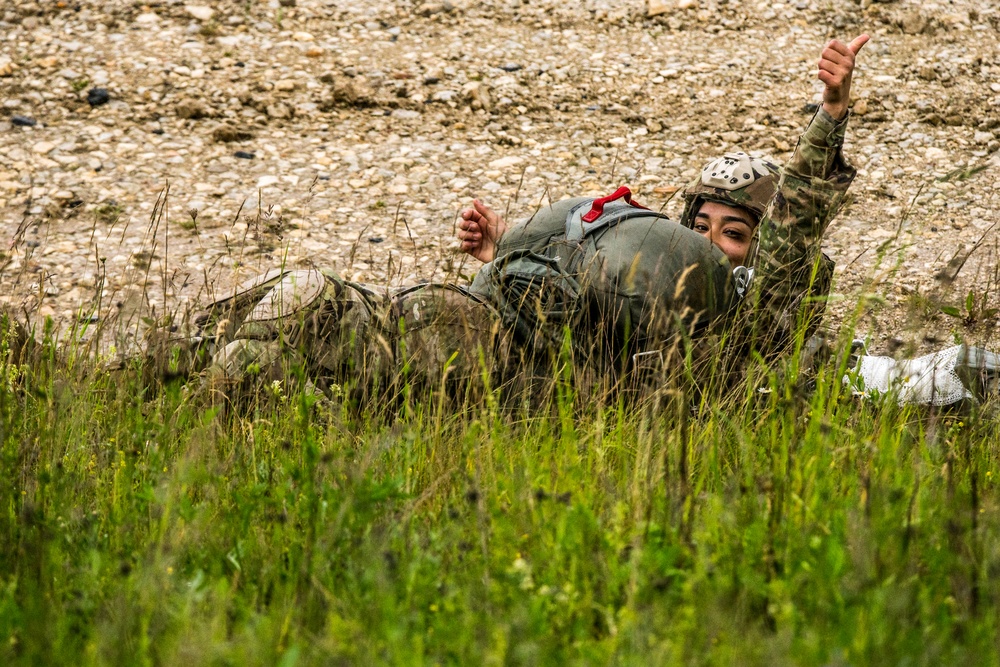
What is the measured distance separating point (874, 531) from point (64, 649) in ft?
5.32

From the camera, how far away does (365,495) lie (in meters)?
2.34

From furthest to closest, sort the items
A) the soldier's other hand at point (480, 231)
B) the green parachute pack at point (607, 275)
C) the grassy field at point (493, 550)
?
the soldier's other hand at point (480, 231) → the green parachute pack at point (607, 275) → the grassy field at point (493, 550)

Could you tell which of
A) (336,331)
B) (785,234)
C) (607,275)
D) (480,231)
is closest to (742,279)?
(785,234)

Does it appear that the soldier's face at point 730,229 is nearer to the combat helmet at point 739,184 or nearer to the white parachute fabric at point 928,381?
the combat helmet at point 739,184

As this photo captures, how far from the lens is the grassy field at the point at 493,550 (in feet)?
6.45

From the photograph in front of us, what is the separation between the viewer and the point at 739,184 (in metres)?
4.44

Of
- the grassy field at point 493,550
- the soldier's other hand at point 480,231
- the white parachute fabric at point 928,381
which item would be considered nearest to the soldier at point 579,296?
the soldier's other hand at point 480,231

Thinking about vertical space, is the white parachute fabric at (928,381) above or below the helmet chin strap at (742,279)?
below

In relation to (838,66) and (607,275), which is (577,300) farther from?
(838,66)

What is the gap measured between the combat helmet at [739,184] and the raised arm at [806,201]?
53 centimetres

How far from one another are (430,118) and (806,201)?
12.4ft

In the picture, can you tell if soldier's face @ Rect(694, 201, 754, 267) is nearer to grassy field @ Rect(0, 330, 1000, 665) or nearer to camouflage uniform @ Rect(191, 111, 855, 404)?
camouflage uniform @ Rect(191, 111, 855, 404)

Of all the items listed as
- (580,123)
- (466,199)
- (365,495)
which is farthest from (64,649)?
(580,123)

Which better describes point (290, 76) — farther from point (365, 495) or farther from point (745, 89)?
point (365, 495)
